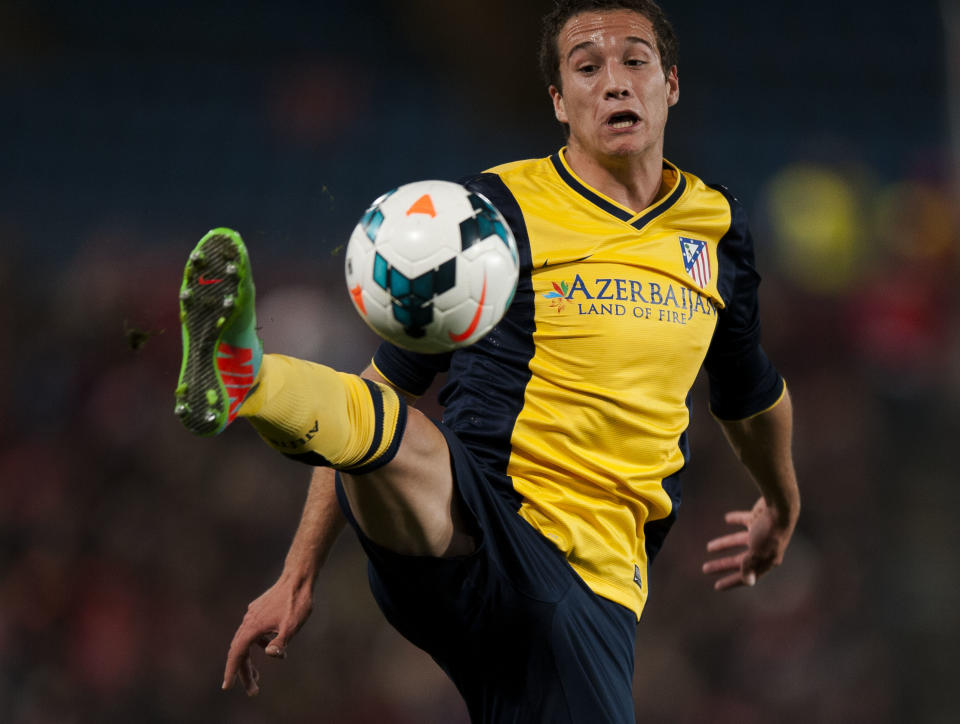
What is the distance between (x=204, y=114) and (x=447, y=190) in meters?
5.79

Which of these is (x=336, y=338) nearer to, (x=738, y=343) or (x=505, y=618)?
(x=738, y=343)

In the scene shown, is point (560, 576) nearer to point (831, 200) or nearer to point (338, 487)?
point (338, 487)

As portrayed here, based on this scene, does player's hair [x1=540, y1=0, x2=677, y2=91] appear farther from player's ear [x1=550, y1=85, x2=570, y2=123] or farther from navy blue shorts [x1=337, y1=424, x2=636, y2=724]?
navy blue shorts [x1=337, y1=424, x2=636, y2=724]

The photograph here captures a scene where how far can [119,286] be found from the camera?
→ 6.72m

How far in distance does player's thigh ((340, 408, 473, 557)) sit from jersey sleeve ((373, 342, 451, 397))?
2.16 feet

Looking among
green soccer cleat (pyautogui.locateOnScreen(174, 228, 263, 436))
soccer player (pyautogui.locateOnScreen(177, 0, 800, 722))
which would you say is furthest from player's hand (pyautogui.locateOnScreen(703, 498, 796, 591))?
green soccer cleat (pyautogui.locateOnScreen(174, 228, 263, 436))

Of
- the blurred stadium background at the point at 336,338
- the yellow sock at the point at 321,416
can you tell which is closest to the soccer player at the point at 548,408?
the yellow sock at the point at 321,416

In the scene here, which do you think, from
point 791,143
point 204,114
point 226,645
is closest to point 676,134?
point 791,143

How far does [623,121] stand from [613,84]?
109 millimetres

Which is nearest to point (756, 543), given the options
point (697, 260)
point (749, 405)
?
point (749, 405)

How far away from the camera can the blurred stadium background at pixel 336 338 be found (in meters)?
6.23

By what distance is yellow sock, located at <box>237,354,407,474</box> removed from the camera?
216 cm

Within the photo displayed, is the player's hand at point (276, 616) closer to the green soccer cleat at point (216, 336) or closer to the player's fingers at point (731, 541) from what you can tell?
the green soccer cleat at point (216, 336)

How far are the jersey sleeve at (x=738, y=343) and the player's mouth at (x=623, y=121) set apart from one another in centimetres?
40
